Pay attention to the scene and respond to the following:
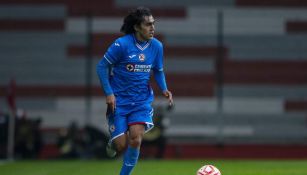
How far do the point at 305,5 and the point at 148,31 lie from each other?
1038 centimetres

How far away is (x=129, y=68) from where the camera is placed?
11.8 meters

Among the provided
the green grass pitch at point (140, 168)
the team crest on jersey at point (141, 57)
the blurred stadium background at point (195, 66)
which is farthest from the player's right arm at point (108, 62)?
the blurred stadium background at point (195, 66)

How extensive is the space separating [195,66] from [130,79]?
10.00m

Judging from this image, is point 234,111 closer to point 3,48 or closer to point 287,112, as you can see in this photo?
point 287,112

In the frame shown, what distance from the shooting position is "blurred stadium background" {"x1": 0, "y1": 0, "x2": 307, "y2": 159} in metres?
21.2

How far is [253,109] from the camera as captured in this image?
21.3 meters

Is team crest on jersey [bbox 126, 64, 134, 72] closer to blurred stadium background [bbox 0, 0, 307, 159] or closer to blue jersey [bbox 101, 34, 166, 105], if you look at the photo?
blue jersey [bbox 101, 34, 166, 105]

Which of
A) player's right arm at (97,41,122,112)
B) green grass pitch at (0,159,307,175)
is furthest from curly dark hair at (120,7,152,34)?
green grass pitch at (0,159,307,175)

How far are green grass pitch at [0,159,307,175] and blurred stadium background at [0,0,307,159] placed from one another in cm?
231

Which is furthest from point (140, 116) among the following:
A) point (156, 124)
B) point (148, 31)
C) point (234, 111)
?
point (234, 111)

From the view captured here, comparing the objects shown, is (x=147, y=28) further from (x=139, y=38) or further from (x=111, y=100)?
(x=111, y=100)

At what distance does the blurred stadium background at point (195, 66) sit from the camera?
21234 millimetres

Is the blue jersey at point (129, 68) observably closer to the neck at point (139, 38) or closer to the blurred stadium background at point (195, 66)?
the neck at point (139, 38)

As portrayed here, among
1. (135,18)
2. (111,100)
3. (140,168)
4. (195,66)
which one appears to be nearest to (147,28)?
(135,18)
